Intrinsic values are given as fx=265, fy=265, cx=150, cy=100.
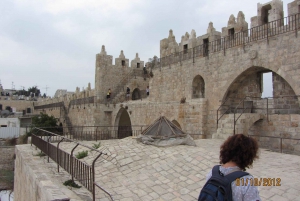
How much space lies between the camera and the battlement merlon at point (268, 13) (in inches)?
429

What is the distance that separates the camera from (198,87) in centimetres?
1551

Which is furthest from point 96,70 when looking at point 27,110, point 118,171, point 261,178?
point 27,110

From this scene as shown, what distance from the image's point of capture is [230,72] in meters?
12.7

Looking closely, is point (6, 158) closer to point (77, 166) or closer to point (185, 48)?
point (185, 48)

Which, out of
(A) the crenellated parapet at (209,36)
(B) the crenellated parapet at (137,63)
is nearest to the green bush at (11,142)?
(B) the crenellated parapet at (137,63)

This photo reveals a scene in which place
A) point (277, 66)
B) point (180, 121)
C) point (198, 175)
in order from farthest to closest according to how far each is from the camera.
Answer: point (180, 121)
point (277, 66)
point (198, 175)

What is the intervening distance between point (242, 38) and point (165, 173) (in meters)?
8.09

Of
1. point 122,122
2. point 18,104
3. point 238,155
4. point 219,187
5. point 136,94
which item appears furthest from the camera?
point 18,104

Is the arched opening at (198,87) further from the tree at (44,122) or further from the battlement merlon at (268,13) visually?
the tree at (44,122)

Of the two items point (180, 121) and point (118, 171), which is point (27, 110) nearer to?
point (180, 121)

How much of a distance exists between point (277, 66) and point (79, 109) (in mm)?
20045

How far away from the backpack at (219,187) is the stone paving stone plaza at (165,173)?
3.40 meters

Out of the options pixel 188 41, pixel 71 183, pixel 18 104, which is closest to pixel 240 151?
pixel 71 183

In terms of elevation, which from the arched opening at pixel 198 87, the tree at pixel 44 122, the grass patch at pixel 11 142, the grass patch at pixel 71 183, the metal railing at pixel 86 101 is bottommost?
the grass patch at pixel 11 142
